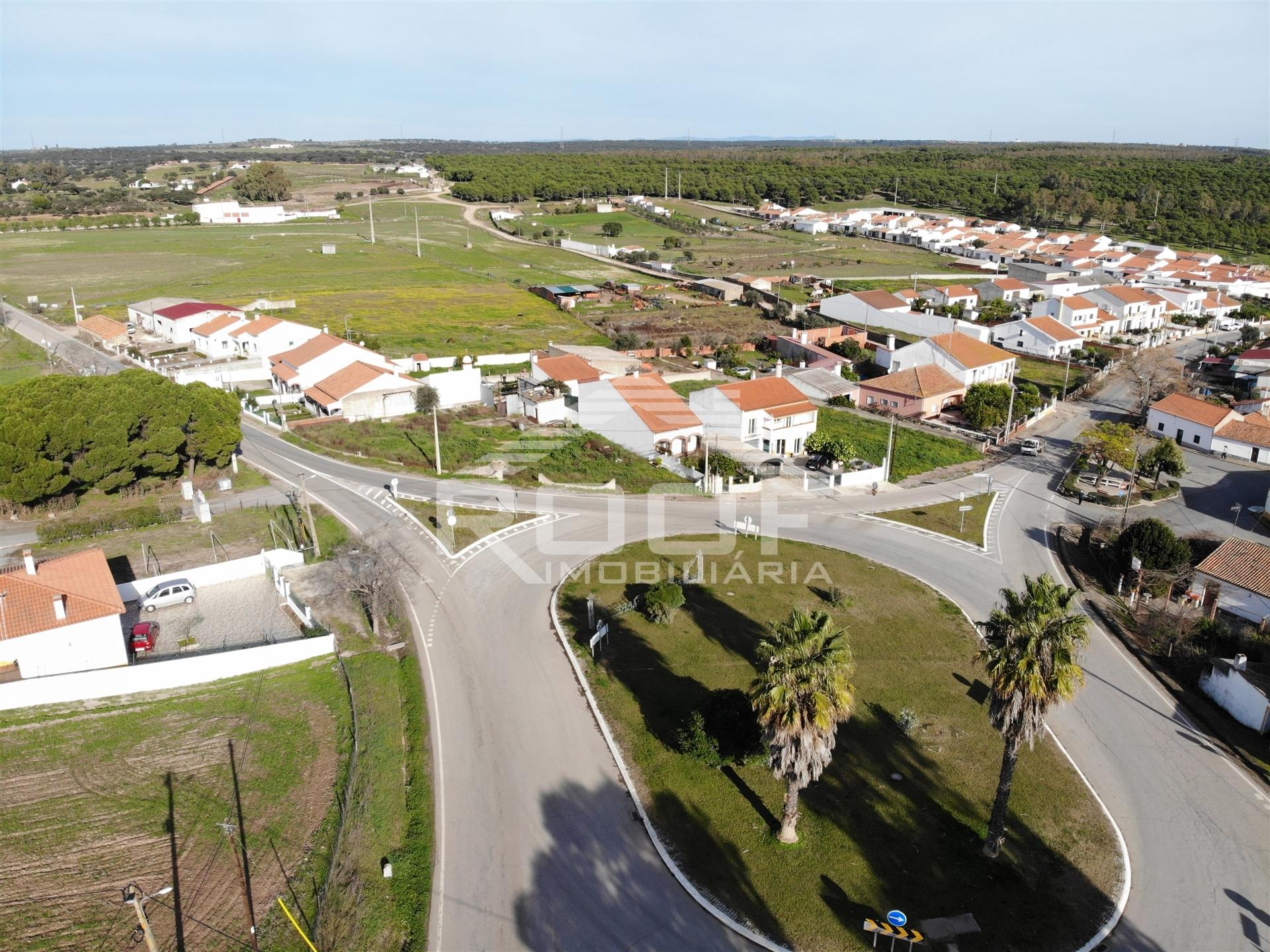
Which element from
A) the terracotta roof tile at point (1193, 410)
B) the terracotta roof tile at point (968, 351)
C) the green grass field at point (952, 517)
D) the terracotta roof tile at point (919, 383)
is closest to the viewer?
the green grass field at point (952, 517)

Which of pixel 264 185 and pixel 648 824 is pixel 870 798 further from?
pixel 264 185

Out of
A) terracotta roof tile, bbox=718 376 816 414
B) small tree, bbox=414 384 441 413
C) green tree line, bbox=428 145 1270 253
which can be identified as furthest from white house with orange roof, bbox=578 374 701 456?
green tree line, bbox=428 145 1270 253

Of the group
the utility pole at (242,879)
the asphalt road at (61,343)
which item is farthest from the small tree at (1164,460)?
the asphalt road at (61,343)

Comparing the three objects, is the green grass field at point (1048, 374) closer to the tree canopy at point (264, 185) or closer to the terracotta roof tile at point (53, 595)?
the terracotta roof tile at point (53, 595)

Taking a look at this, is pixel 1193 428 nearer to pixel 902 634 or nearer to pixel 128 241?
pixel 902 634

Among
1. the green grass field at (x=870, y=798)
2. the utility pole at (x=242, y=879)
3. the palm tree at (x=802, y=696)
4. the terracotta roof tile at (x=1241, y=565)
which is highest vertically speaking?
the palm tree at (x=802, y=696)

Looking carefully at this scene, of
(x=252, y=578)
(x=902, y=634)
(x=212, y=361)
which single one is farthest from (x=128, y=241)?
(x=902, y=634)
